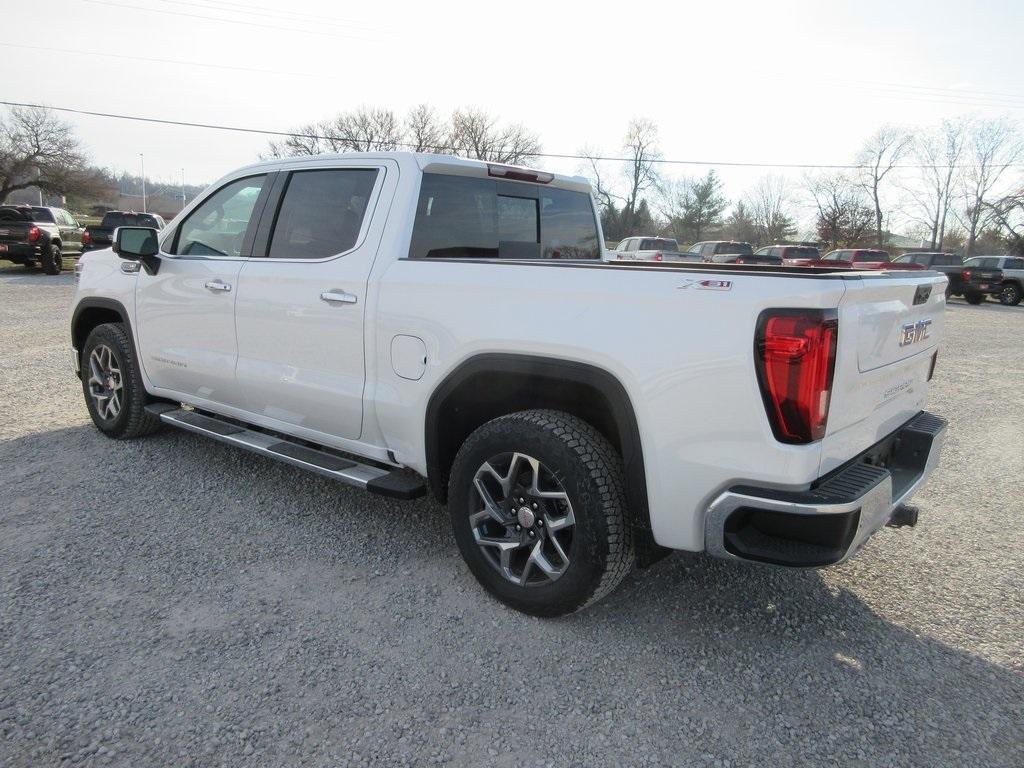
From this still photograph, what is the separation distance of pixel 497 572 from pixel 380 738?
0.90 m

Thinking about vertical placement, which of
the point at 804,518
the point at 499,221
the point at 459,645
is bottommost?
the point at 459,645

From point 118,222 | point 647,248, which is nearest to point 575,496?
point 118,222

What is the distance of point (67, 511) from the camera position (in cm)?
386

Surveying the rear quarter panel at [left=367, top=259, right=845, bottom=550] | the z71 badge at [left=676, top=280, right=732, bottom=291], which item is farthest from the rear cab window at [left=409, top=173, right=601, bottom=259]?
the z71 badge at [left=676, top=280, right=732, bottom=291]

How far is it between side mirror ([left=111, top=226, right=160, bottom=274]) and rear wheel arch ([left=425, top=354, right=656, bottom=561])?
2491mm

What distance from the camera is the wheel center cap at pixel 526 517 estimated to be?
288 centimetres

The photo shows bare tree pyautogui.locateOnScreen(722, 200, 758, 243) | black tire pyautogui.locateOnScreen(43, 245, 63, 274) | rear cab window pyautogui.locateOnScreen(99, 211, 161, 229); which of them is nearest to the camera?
black tire pyautogui.locateOnScreen(43, 245, 63, 274)

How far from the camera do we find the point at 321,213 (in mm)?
3729

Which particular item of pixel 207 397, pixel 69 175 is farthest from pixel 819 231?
pixel 207 397

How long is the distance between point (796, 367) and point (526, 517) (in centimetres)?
124

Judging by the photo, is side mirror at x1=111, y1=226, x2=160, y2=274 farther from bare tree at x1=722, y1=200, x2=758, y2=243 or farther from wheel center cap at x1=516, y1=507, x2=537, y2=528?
bare tree at x1=722, y1=200, x2=758, y2=243

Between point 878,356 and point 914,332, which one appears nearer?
point 878,356

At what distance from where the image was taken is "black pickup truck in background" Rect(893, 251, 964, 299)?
24859mm

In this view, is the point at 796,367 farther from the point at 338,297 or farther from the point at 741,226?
the point at 741,226
